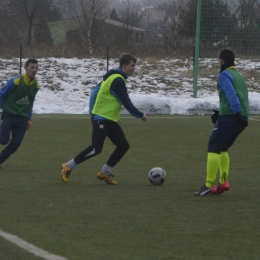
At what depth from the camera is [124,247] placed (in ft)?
19.2

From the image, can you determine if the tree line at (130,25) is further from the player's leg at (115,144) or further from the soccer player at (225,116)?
the soccer player at (225,116)

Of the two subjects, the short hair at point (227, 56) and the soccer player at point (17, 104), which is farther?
the soccer player at point (17, 104)

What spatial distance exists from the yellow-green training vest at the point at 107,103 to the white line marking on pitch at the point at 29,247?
3.23m

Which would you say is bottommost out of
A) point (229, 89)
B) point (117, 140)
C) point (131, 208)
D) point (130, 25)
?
point (130, 25)

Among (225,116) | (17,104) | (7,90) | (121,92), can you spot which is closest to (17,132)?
(17,104)

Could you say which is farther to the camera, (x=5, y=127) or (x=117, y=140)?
(x=5, y=127)

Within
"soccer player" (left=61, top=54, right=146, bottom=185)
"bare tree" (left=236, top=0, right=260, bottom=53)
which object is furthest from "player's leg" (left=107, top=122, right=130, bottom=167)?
"bare tree" (left=236, top=0, right=260, bottom=53)

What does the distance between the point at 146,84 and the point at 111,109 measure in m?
22.1

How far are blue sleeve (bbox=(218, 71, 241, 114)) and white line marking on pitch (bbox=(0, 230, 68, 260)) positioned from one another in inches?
125

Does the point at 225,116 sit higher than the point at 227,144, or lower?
higher

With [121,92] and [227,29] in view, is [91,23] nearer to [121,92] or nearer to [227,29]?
[227,29]

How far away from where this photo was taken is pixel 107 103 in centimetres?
926

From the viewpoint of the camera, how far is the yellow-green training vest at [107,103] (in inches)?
362

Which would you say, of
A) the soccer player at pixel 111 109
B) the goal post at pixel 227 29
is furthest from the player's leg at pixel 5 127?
the goal post at pixel 227 29
